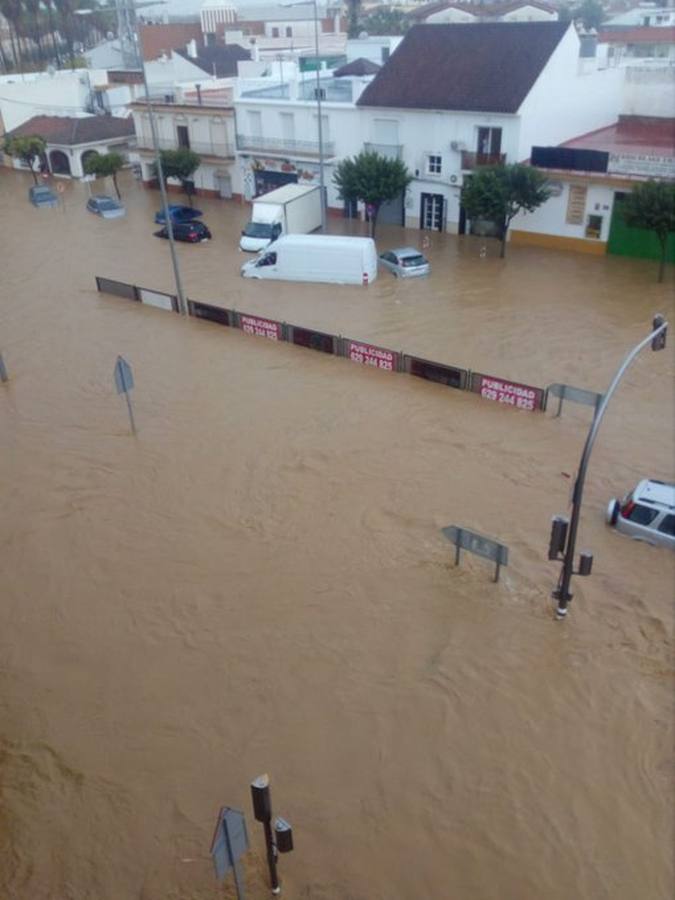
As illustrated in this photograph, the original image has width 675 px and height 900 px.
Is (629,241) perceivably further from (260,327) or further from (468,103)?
(260,327)

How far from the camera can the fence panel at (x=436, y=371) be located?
18.8 meters

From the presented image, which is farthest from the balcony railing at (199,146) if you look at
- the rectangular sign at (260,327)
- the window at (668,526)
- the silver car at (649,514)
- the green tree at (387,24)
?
the green tree at (387,24)

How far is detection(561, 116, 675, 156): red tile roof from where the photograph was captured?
31.6 meters

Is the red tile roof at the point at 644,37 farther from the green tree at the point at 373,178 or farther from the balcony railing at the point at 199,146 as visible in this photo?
the green tree at the point at 373,178

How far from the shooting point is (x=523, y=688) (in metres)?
10.5

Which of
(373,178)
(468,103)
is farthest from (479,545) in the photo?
(468,103)

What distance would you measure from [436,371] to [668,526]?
7.90 meters

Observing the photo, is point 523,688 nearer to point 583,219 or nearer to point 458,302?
point 458,302

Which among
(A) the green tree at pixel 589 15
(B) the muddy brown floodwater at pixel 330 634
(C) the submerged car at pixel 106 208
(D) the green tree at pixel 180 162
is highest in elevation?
(A) the green tree at pixel 589 15

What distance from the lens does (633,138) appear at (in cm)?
3384

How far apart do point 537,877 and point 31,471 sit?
13.0 m

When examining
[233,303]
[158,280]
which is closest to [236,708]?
[233,303]

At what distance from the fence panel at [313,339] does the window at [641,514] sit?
34.0ft

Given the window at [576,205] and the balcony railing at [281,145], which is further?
the balcony railing at [281,145]
